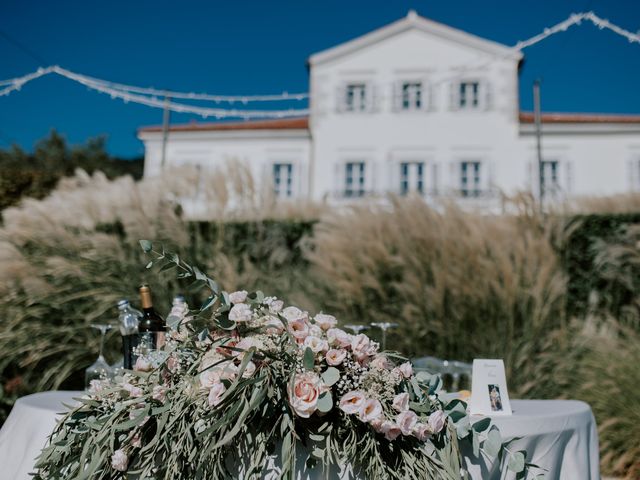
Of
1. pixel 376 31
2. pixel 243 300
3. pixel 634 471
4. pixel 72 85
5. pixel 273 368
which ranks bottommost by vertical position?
pixel 634 471

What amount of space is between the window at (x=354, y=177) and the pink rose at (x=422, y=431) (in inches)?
692

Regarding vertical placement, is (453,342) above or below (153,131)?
below

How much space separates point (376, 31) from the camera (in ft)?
61.3

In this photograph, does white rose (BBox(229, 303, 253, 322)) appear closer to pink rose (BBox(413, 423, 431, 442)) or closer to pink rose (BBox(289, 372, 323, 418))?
pink rose (BBox(289, 372, 323, 418))

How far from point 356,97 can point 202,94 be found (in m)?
10.6

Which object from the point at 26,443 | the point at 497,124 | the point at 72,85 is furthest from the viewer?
the point at 497,124

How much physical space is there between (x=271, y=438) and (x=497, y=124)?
1818cm

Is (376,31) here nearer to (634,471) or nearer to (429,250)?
Result: (429,250)

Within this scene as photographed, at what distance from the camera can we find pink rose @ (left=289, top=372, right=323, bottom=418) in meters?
1.17

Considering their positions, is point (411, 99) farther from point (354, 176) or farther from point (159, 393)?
point (159, 393)

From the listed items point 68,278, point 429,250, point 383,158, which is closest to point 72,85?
point 68,278

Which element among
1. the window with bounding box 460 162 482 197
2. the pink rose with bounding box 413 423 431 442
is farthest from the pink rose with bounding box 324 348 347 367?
the window with bounding box 460 162 482 197

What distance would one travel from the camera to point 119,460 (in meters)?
1.22

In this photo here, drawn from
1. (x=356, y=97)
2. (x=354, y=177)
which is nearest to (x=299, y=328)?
(x=354, y=177)
